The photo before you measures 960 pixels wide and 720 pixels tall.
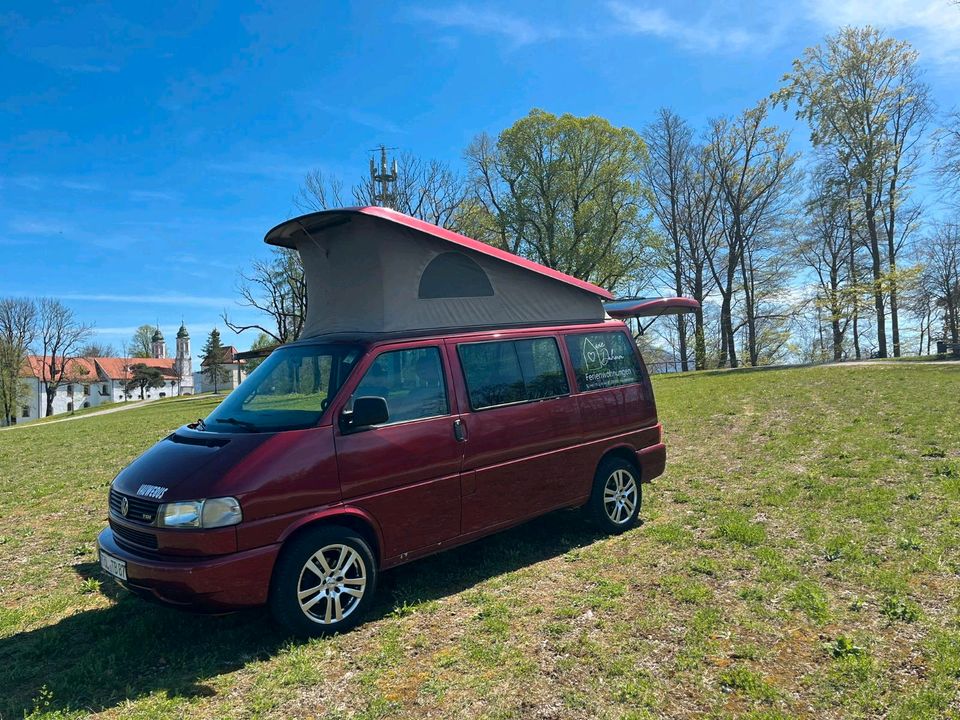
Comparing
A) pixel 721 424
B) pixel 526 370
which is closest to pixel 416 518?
pixel 526 370

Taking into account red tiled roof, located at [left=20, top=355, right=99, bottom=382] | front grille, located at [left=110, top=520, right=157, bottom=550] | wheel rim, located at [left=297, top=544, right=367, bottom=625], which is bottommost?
wheel rim, located at [left=297, top=544, right=367, bottom=625]

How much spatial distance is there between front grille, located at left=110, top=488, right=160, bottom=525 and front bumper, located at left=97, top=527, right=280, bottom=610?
0.77 feet

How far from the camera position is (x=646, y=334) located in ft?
152

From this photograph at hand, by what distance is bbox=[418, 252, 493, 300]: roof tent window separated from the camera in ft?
16.9

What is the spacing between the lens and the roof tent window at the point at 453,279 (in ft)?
16.9

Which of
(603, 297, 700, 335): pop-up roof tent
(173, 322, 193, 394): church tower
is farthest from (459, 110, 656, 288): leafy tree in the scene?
(173, 322, 193, 394): church tower

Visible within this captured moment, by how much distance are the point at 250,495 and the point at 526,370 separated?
2616 mm

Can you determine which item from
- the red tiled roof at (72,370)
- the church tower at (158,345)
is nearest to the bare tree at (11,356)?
the red tiled roof at (72,370)

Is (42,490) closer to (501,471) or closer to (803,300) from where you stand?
(501,471)

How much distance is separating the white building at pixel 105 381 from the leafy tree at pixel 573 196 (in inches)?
2795

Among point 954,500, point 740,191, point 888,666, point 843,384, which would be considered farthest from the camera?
point 740,191

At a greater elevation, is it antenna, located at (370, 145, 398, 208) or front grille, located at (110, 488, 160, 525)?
antenna, located at (370, 145, 398, 208)

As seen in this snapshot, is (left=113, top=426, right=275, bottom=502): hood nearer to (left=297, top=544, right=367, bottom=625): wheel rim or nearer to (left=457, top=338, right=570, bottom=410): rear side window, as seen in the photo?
(left=297, top=544, right=367, bottom=625): wheel rim

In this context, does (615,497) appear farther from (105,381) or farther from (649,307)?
(105,381)
